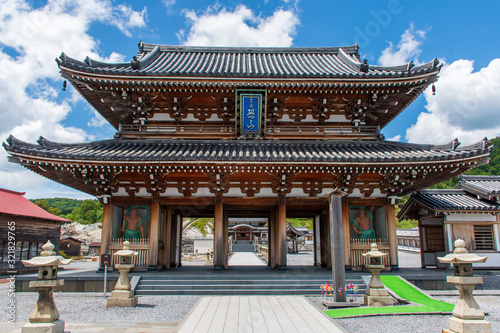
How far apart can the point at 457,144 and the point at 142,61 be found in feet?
47.3

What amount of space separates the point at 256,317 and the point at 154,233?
6.65 metres

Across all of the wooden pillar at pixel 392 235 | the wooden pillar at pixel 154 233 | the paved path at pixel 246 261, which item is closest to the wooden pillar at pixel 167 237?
the wooden pillar at pixel 154 233

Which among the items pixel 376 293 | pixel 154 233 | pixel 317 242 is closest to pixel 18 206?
pixel 154 233

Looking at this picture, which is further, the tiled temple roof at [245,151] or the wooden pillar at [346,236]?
the wooden pillar at [346,236]

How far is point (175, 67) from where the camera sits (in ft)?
51.0

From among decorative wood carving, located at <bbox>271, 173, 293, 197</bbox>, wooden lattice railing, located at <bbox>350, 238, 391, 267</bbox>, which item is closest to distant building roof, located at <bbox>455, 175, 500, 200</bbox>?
wooden lattice railing, located at <bbox>350, 238, 391, 267</bbox>

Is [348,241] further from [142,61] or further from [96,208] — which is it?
[96,208]

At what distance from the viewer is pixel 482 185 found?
689 inches

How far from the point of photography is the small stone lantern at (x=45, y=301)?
18.8ft

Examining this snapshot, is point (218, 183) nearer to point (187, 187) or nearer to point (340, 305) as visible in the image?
point (187, 187)

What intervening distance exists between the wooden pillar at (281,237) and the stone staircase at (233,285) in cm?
127

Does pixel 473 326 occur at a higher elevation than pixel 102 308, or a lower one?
higher

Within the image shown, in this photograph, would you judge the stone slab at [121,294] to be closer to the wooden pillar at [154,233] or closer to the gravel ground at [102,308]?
the gravel ground at [102,308]

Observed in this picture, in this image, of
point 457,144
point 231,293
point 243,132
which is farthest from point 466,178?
point 231,293
